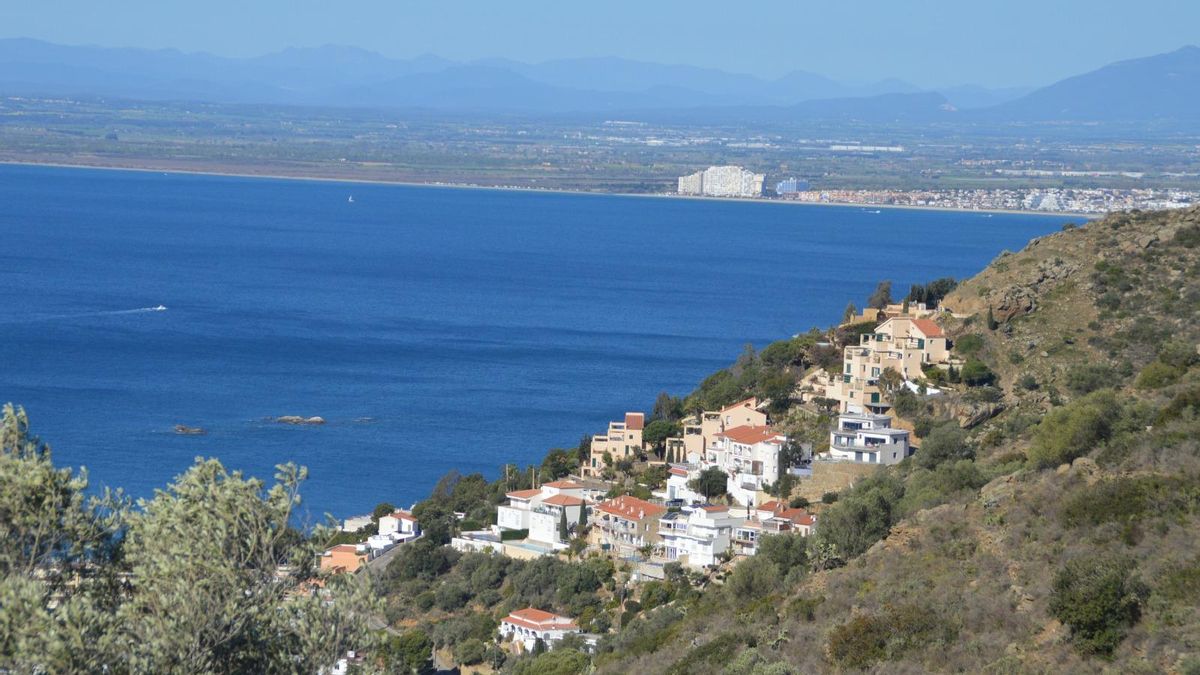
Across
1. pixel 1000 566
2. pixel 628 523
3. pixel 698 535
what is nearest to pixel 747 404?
pixel 628 523

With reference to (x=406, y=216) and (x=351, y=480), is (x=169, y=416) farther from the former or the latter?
(x=406, y=216)

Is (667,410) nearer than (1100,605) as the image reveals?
No

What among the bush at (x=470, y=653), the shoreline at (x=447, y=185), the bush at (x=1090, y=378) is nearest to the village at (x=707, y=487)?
the bush at (x=470, y=653)

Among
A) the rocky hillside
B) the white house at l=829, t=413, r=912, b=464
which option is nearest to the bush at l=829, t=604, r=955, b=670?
the rocky hillside

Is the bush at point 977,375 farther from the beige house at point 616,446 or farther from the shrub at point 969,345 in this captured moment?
the beige house at point 616,446

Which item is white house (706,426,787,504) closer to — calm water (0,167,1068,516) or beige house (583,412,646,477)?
beige house (583,412,646,477)

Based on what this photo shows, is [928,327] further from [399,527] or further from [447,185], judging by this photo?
[447,185]

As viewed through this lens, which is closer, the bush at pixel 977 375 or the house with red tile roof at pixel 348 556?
the house with red tile roof at pixel 348 556
